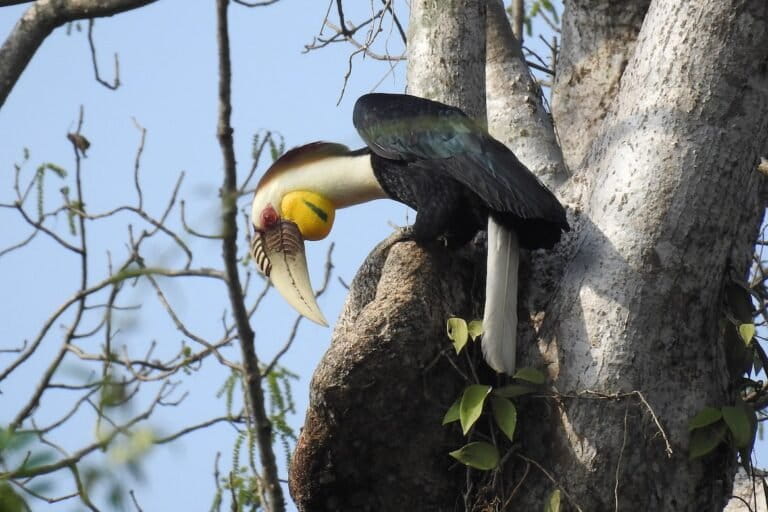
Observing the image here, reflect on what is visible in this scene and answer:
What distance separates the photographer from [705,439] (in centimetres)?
264

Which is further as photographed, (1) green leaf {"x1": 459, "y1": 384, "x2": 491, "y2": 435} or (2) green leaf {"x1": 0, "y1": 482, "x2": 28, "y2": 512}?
(1) green leaf {"x1": 459, "y1": 384, "x2": 491, "y2": 435}

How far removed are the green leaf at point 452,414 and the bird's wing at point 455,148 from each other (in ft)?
1.64

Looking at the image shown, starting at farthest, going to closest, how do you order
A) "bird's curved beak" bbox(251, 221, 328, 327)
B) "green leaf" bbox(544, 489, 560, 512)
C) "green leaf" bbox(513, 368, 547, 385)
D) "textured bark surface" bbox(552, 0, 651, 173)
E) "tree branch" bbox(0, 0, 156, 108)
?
"textured bark surface" bbox(552, 0, 651, 173)
"bird's curved beak" bbox(251, 221, 328, 327)
"tree branch" bbox(0, 0, 156, 108)
"green leaf" bbox(513, 368, 547, 385)
"green leaf" bbox(544, 489, 560, 512)

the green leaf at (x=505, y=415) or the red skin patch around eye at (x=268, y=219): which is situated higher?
the red skin patch around eye at (x=268, y=219)

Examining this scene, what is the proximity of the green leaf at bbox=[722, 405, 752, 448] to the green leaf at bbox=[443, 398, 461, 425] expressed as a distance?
0.61 meters

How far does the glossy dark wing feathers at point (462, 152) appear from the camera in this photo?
2.87 metres

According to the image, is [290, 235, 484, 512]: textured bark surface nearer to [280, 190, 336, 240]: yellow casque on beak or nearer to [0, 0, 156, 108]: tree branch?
[280, 190, 336, 240]: yellow casque on beak

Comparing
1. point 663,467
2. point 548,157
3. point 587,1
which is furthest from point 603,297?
point 587,1

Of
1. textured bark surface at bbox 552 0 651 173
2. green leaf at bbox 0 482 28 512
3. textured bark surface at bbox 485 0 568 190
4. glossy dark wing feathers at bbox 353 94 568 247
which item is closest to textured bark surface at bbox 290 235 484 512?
glossy dark wing feathers at bbox 353 94 568 247

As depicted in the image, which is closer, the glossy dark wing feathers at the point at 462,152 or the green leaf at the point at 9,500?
the green leaf at the point at 9,500

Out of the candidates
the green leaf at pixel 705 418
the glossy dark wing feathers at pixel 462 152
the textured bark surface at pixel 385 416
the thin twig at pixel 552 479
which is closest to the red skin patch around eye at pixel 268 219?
the glossy dark wing feathers at pixel 462 152

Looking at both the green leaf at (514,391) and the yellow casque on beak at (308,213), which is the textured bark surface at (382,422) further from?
the yellow casque on beak at (308,213)

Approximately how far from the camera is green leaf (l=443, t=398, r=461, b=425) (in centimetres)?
267

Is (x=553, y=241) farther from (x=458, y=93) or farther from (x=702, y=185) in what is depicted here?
(x=458, y=93)
